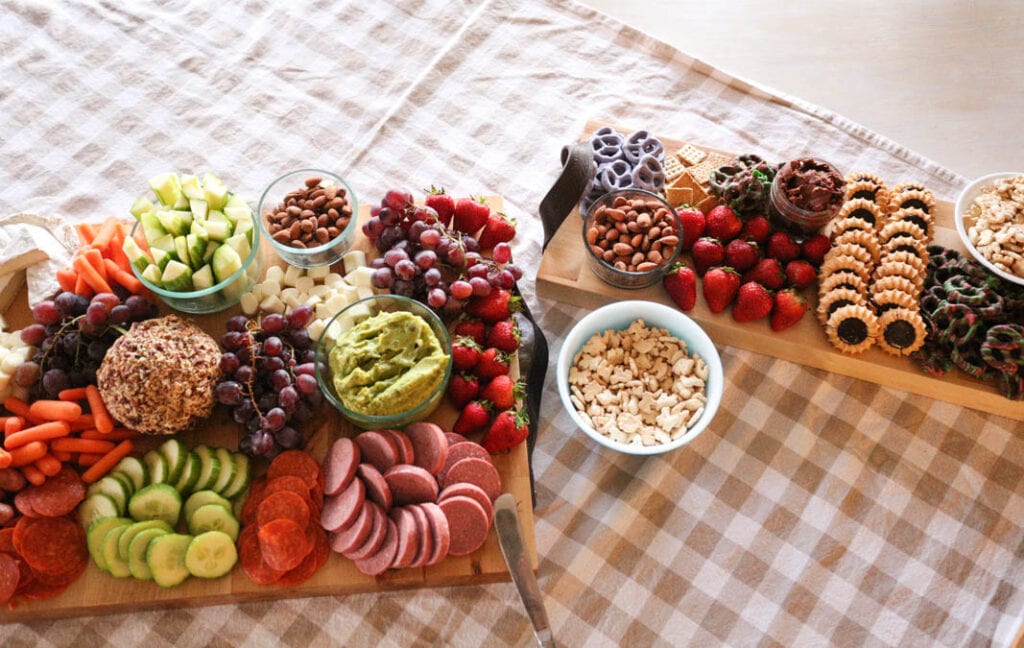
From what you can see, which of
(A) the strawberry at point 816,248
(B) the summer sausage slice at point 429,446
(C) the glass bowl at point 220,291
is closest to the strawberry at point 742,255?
(A) the strawberry at point 816,248

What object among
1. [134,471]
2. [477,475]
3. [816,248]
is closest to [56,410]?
[134,471]

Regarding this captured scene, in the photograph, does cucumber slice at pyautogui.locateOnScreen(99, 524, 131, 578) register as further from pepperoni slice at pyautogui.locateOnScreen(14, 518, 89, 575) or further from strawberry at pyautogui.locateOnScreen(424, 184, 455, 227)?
strawberry at pyautogui.locateOnScreen(424, 184, 455, 227)

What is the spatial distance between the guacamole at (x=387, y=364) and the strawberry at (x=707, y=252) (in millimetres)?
686

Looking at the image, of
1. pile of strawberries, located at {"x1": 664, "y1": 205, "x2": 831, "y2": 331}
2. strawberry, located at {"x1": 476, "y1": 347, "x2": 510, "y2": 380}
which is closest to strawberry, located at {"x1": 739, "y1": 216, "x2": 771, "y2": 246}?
pile of strawberries, located at {"x1": 664, "y1": 205, "x2": 831, "y2": 331}

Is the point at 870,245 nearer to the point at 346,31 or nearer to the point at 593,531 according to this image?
the point at 593,531

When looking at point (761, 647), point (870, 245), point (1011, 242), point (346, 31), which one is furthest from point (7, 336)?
point (1011, 242)

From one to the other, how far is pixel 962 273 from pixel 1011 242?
12 centimetres

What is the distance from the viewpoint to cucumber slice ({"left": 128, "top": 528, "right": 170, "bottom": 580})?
1.58m

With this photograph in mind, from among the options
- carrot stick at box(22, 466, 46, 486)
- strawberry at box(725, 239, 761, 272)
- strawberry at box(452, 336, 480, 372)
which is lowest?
carrot stick at box(22, 466, 46, 486)

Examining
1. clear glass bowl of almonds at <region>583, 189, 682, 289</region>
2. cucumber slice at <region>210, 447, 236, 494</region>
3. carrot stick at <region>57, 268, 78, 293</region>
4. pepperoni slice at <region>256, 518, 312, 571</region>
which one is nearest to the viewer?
pepperoni slice at <region>256, 518, 312, 571</region>

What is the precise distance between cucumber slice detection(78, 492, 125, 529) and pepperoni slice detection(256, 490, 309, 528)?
11.4 inches

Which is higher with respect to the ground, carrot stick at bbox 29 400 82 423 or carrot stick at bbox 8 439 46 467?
carrot stick at bbox 29 400 82 423

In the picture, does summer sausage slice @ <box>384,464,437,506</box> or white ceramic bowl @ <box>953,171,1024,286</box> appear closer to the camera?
summer sausage slice @ <box>384,464,437,506</box>

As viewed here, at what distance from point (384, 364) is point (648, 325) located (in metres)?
0.63
